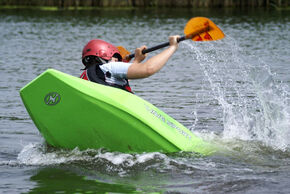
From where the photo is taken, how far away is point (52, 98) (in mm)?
5852

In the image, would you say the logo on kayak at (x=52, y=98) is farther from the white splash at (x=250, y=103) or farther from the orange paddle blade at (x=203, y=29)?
the white splash at (x=250, y=103)

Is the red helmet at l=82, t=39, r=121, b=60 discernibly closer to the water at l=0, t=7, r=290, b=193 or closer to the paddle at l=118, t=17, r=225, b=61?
the paddle at l=118, t=17, r=225, b=61

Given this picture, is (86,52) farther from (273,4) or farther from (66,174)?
(273,4)

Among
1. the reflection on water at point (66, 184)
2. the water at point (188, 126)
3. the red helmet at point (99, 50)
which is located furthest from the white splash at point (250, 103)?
the reflection on water at point (66, 184)

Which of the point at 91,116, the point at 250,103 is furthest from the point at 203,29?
the point at 250,103

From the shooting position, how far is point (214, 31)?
6492 millimetres

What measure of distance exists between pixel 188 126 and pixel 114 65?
2582mm

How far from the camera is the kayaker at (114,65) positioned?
225 inches

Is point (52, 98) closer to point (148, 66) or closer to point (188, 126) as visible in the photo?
point (148, 66)

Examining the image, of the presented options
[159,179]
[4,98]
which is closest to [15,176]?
[159,179]

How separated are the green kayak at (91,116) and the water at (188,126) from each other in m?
0.13

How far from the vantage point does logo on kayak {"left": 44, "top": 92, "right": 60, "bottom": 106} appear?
583cm

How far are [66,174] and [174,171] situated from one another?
1.10 metres

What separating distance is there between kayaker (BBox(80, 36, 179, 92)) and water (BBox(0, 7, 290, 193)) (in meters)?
0.79
